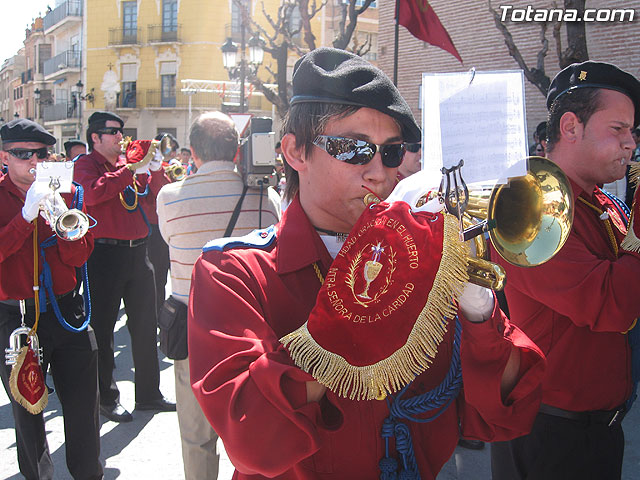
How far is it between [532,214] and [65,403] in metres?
2.89

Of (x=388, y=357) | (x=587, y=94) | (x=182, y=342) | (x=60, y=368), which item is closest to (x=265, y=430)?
(x=388, y=357)

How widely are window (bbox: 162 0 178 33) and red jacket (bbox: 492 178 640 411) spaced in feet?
109

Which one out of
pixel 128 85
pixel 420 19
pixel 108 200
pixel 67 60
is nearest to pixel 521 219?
pixel 108 200

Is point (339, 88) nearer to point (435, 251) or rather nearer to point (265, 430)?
point (435, 251)

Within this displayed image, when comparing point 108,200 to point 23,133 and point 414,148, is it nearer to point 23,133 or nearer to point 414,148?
point 23,133

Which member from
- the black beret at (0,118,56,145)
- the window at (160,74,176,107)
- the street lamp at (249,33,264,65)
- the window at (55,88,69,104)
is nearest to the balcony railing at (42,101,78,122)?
the window at (55,88,69,104)

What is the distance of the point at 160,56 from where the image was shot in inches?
1282

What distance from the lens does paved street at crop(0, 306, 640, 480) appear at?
3824 mm

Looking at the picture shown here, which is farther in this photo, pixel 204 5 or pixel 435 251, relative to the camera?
pixel 204 5

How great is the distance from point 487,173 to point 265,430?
712 millimetres

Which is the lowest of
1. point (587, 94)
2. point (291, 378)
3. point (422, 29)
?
point (291, 378)

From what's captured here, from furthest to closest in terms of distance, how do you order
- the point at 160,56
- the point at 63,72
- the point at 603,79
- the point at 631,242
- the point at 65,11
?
the point at 65,11, the point at 63,72, the point at 160,56, the point at 603,79, the point at 631,242

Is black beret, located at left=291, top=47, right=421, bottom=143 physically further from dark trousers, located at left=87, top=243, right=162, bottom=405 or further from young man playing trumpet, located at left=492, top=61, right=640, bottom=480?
dark trousers, located at left=87, top=243, right=162, bottom=405

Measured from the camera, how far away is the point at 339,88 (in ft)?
4.94
